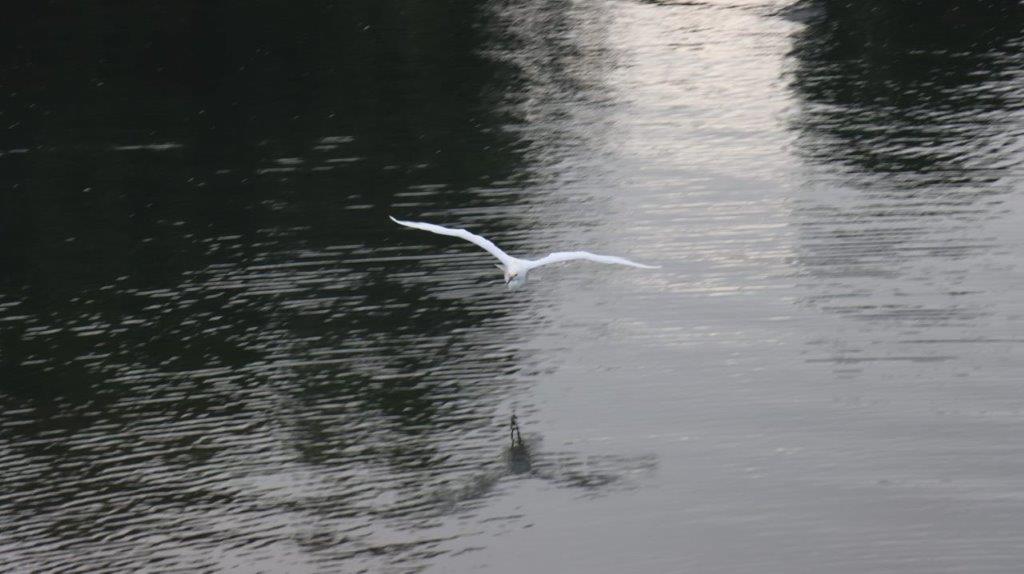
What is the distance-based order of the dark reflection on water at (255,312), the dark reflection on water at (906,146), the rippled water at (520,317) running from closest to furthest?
the rippled water at (520,317), the dark reflection on water at (255,312), the dark reflection on water at (906,146)

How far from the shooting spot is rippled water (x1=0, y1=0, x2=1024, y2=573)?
29.8m

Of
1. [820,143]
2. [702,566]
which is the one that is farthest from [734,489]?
[820,143]

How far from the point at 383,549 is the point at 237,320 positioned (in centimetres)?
1197

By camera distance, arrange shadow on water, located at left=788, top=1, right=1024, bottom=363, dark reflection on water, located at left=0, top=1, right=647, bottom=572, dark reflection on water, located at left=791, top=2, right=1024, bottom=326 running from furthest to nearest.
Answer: dark reflection on water, located at left=791, top=2, right=1024, bottom=326 < shadow on water, located at left=788, top=1, right=1024, bottom=363 < dark reflection on water, located at left=0, top=1, right=647, bottom=572

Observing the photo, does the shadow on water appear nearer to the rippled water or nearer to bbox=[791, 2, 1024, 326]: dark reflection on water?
bbox=[791, 2, 1024, 326]: dark reflection on water

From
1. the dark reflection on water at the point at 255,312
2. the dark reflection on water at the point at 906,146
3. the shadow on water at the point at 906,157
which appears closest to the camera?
the dark reflection on water at the point at 255,312

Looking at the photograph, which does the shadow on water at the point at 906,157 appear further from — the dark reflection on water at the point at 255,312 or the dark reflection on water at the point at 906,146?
the dark reflection on water at the point at 255,312

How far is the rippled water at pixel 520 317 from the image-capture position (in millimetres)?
29812

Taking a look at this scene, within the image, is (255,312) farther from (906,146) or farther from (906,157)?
(906,146)

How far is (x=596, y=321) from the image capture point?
39.0 meters

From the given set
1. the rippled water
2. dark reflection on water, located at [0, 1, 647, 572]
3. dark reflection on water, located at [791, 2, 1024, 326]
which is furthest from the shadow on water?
dark reflection on water, located at [0, 1, 647, 572]

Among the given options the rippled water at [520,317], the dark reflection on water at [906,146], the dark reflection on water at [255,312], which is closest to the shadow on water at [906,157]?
the dark reflection on water at [906,146]

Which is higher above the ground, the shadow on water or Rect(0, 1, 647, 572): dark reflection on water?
Rect(0, 1, 647, 572): dark reflection on water

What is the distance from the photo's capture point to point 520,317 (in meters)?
39.1
